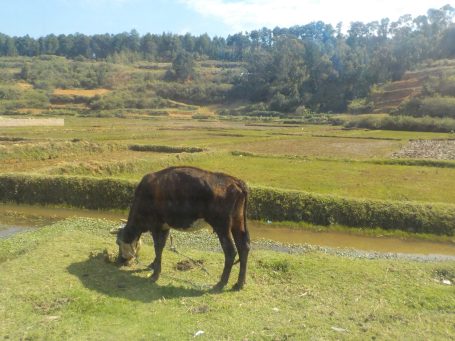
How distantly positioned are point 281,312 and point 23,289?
13.7 feet

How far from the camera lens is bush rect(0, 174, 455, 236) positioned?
15984mm

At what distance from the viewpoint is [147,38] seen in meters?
164

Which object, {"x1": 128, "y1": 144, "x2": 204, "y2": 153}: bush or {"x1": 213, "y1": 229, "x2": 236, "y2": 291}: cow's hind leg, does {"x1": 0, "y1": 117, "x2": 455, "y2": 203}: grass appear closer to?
{"x1": 128, "y1": 144, "x2": 204, "y2": 153}: bush

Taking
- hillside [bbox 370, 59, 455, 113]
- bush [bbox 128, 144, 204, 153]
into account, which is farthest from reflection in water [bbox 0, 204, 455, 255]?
hillside [bbox 370, 59, 455, 113]

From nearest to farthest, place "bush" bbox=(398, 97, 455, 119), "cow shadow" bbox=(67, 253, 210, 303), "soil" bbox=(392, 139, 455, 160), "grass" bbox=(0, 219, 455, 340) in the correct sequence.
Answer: "grass" bbox=(0, 219, 455, 340)
"cow shadow" bbox=(67, 253, 210, 303)
"soil" bbox=(392, 139, 455, 160)
"bush" bbox=(398, 97, 455, 119)

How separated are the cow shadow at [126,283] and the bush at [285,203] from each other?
331 inches

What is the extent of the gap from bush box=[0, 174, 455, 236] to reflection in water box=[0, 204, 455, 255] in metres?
0.59

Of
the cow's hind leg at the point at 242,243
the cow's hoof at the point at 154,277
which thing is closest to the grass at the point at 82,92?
the cow's hoof at the point at 154,277

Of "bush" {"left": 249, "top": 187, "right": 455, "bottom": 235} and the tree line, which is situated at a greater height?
the tree line

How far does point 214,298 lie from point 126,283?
1.67 metres

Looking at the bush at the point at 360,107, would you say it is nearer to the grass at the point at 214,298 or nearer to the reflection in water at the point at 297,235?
the reflection in water at the point at 297,235

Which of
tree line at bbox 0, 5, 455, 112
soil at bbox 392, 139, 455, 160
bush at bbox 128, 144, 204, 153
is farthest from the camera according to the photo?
tree line at bbox 0, 5, 455, 112

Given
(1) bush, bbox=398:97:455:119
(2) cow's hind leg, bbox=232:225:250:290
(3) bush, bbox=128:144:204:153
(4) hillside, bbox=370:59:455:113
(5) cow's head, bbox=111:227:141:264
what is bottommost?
(3) bush, bbox=128:144:204:153

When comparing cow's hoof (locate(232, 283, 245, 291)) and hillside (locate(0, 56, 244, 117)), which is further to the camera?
hillside (locate(0, 56, 244, 117))
